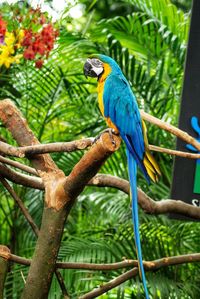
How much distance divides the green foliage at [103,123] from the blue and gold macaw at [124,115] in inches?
34.1

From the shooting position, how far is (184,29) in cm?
302

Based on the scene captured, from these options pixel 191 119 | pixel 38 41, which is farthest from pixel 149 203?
pixel 38 41

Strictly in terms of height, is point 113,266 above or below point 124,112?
below

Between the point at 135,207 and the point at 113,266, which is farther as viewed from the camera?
the point at 113,266

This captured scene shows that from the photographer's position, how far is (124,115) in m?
1.60

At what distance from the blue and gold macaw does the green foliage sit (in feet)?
2.84

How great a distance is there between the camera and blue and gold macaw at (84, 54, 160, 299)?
1.57 meters

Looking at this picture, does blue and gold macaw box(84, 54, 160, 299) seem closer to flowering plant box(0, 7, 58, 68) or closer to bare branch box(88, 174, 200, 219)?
bare branch box(88, 174, 200, 219)

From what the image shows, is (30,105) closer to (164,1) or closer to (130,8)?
(164,1)

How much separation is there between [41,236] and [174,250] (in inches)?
41.6

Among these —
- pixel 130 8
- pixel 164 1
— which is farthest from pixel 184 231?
pixel 130 8

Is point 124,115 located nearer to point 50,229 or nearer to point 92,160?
point 92,160

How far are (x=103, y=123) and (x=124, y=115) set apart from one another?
1.12 metres

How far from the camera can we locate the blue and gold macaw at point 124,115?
1566 millimetres
